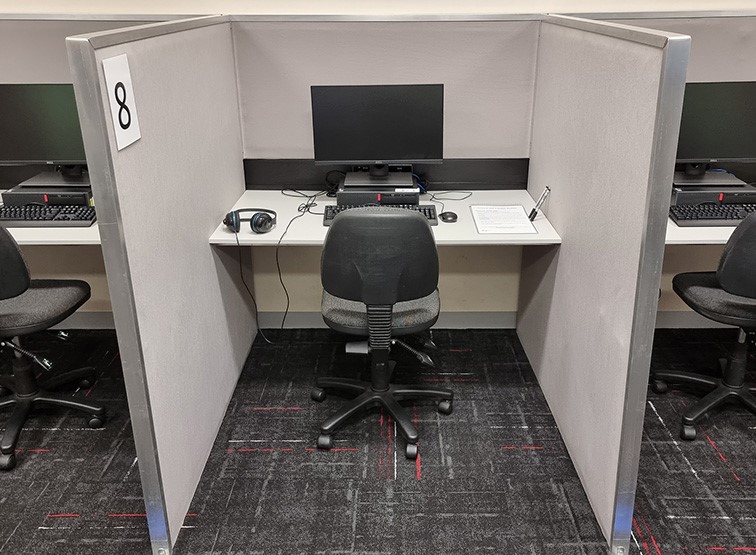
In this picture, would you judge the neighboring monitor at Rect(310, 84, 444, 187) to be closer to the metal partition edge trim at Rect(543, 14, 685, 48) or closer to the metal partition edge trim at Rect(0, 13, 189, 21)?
the metal partition edge trim at Rect(543, 14, 685, 48)

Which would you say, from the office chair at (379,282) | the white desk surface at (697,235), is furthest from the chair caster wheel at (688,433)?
the office chair at (379,282)

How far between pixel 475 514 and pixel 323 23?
5.44 ft

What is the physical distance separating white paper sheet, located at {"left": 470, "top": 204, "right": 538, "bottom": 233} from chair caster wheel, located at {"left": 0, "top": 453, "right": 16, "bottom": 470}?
1.58m

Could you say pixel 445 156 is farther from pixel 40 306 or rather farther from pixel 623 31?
pixel 40 306

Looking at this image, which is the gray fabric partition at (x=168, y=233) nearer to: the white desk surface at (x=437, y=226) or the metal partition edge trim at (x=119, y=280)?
the metal partition edge trim at (x=119, y=280)

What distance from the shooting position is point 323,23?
2193mm

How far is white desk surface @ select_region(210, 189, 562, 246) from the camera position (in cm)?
193

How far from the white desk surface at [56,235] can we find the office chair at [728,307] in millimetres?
1784

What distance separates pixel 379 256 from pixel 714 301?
3.44ft

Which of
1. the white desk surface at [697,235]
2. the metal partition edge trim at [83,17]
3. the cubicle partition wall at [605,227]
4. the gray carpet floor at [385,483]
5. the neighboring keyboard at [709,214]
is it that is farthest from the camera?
the metal partition edge trim at [83,17]

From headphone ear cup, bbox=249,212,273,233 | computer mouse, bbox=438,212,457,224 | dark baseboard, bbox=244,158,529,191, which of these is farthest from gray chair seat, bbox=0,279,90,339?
computer mouse, bbox=438,212,457,224

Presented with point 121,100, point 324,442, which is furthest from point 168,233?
point 324,442

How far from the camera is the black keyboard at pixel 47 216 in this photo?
1975 millimetres

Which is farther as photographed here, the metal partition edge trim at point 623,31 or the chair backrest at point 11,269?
the chair backrest at point 11,269
